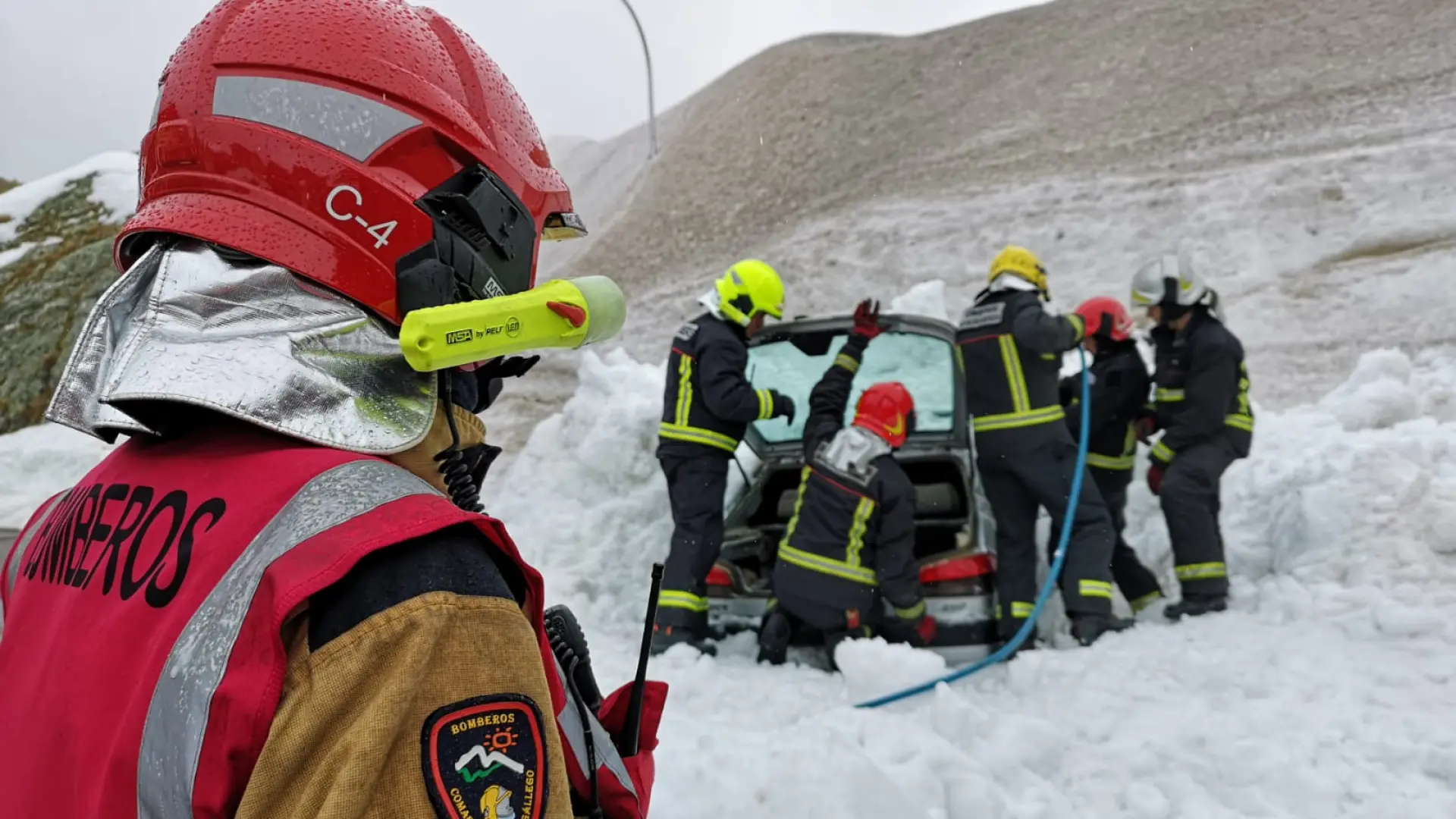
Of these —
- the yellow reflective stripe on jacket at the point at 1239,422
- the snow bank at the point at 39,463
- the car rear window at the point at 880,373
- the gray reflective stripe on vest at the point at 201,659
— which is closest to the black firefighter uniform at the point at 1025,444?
the car rear window at the point at 880,373

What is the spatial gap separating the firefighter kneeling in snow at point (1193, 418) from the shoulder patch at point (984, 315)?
3.46 ft

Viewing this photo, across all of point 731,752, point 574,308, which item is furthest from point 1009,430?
point 574,308

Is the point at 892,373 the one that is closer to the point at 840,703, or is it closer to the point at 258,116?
the point at 840,703

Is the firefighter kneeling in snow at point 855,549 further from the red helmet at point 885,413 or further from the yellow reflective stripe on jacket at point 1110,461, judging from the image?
the yellow reflective stripe on jacket at point 1110,461

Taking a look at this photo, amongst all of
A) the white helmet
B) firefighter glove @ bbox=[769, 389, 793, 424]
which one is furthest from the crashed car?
the white helmet

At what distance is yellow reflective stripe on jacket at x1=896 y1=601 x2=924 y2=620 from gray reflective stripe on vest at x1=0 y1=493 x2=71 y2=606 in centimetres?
348

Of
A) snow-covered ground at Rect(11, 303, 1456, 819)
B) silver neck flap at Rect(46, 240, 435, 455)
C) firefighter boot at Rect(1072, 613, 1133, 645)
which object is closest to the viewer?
silver neck flap at Rect(46, 240, 435, 455)

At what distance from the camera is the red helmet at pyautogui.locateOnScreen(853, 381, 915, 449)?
4398 mm

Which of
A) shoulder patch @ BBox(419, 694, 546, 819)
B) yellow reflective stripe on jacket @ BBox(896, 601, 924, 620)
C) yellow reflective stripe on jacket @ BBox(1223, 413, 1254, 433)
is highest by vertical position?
shoulder patch @ BBox(419, 694, 546, 819)

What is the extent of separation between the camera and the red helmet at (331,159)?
105 centimetres

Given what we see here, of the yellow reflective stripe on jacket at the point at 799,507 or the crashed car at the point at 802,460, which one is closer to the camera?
the yellow reflective stripe on jacket at the point at 799,507

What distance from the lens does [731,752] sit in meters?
3.00

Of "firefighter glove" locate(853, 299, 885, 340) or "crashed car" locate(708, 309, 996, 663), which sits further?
"firefighter glove" locate(853, 299, 885, 340)

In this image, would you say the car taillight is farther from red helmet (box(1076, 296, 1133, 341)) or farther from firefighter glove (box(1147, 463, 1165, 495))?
red helmet (box(1076, 296, 1133, 341))
